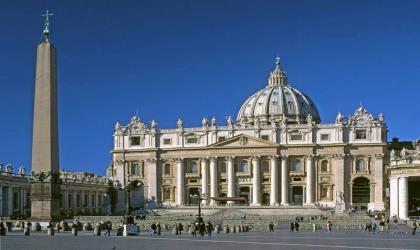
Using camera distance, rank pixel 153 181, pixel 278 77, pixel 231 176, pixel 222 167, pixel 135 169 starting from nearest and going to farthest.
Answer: pixel 231 176 → pixel 222 167 → pixel 153 181 → pixel 135 169 → pixel 278 77

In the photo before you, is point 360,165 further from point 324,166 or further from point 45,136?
point 45,136

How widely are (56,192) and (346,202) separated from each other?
66546 millimetres

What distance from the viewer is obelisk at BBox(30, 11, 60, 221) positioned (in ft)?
116

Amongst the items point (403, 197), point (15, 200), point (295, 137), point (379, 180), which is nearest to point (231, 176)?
point (295, 137)

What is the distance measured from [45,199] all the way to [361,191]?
6925cm

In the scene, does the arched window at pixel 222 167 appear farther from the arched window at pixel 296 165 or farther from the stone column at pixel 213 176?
the arched window at pixel 296 165

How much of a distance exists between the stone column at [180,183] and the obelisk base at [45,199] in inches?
2674

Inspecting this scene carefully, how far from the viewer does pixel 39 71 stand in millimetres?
36250

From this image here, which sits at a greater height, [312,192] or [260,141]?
[260,141]

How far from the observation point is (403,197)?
231ft

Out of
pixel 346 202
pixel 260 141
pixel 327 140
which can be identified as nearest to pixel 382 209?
pixel 346 202

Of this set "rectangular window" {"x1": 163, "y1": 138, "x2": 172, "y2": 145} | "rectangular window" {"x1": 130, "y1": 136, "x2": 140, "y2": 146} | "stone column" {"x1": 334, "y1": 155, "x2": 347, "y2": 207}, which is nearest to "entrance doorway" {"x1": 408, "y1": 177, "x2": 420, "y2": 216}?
"stone column" {"x1": 334, "y1": 155, "x2": 347, "y2": 207}

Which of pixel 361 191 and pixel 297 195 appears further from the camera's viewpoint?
pixel 297 195

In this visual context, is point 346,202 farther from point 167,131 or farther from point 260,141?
point 167,131
